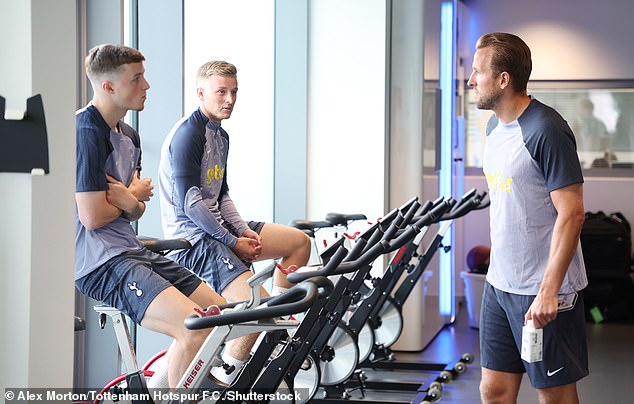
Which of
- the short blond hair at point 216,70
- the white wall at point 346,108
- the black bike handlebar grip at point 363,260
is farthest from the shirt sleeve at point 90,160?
the white wall at point 346,108

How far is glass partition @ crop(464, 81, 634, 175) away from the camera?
934 centimetres

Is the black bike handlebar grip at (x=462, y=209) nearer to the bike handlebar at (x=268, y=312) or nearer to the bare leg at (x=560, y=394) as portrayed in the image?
the bare leg at (x=560, y=394)

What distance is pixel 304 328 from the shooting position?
3559mm

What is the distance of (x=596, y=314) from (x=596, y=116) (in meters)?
2.25

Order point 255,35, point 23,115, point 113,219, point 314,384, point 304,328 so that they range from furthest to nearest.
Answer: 1. point 255,35
2. point 314,384
3. point 304,328
4. point 113,219
5. point 23,115

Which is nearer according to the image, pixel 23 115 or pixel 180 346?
pixel 23 115

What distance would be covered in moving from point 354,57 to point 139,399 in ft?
Result: 11.8

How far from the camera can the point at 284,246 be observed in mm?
4469

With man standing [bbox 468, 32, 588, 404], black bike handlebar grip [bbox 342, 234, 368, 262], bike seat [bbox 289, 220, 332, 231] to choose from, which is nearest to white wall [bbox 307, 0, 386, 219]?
bike seat [bbox 289, 220, 332, 231]

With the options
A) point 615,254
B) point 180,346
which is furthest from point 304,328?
point 615,254

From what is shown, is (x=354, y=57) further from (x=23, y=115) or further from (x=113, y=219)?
(x=23, y=115)

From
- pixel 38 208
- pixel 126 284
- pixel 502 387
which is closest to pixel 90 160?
pixel 126 284

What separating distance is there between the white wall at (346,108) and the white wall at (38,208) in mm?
3853

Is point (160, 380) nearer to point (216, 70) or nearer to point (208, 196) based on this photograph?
point (208, 196)
